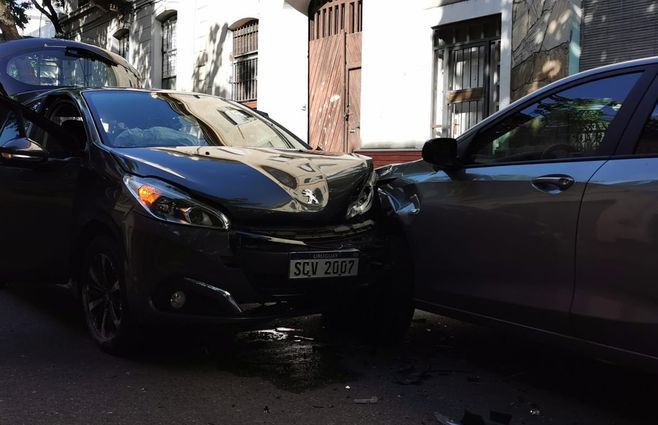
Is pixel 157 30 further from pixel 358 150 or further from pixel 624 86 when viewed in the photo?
pixel 624 86

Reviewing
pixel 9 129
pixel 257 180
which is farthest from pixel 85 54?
pixel 257 180

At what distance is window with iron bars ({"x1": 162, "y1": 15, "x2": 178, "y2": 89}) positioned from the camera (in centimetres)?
1703

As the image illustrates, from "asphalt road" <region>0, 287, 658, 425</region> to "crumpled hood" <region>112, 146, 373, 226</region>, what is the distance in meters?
0.90

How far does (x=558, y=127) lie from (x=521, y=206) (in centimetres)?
49

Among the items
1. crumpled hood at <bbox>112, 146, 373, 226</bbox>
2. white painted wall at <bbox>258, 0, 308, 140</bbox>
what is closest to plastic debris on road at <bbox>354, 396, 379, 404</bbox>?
crumpled hood at <bbox>112, 146, 373, 226</bbox>

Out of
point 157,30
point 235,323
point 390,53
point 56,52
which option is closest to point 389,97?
point 390,53

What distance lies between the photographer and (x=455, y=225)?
354cm

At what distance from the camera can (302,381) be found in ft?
11.7

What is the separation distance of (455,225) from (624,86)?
1076 mm

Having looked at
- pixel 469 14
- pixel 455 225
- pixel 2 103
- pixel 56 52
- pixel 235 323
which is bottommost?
pixel 235 323

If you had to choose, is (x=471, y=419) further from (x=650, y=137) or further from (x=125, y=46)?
(x=125, y=46)

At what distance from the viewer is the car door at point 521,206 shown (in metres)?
2.99

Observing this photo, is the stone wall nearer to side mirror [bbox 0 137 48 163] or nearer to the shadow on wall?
side mirror [bbox 0 137 48 163]

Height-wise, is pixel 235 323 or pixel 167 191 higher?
pixel 167 191
